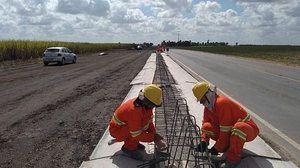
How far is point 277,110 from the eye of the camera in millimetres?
11211

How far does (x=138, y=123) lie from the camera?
5.98m

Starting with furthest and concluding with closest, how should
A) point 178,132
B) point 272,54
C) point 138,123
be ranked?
point 272,54 < point 178,132 < point 138,123

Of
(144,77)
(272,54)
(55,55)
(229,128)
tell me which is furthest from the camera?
(272,54)

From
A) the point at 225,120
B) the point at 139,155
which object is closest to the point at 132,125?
the point at 139,155

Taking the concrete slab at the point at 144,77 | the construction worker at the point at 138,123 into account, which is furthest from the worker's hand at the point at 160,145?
the concrete slab at the point at 144,77

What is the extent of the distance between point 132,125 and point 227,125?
1.30 meters

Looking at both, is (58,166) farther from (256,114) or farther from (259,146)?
(256,114)

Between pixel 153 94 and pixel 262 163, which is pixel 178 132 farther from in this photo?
pixel 153 94

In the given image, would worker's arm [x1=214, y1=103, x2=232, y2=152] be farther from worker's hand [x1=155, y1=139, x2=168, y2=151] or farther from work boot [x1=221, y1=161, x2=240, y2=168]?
worker's hand [x1=155, y1=139, x2=168, y2=151]

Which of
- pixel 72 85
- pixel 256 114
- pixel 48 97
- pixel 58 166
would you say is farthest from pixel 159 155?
pixel 72 85

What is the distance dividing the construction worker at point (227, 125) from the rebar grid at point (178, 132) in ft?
0.67

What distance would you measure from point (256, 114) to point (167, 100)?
8.14ft

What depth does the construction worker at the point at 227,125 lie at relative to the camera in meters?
5.64

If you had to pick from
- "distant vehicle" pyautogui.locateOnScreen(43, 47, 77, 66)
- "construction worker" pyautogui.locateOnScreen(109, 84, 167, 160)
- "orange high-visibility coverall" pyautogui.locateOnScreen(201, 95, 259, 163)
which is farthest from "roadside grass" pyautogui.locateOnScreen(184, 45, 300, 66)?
"construction worker" pyautogui.locateOnScreen(109, 84, 167, 160)
